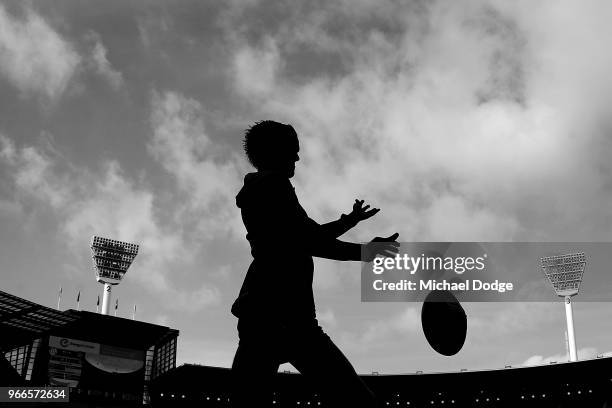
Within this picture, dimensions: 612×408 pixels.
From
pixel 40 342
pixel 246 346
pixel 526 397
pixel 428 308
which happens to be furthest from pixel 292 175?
pixel 40 342

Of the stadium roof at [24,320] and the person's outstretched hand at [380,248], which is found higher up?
the stadium roof at [24,320]

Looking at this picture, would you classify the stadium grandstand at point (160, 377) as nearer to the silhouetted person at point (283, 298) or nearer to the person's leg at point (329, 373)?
the silhouetted person at point (283, 298)

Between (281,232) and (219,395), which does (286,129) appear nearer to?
(281,232)

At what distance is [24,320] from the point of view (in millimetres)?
40812

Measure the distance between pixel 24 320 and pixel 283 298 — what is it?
43.1 meters

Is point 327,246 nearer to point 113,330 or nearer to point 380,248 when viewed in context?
point 380,248

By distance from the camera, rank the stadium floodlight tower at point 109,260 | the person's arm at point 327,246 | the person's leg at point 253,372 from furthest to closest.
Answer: the stadium floodlight tower at point 109,260
the person's arm at point 327,246
the person's leg at point 253,372

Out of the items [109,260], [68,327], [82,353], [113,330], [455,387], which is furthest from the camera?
[109,260]

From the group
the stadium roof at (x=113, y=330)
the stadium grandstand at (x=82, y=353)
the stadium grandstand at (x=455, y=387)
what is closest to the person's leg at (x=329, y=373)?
the stadium grandstand at (x=455, y=387)

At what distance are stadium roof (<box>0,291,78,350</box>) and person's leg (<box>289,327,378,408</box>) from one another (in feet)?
119

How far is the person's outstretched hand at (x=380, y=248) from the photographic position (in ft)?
9.80

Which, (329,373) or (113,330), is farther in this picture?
(113,330)

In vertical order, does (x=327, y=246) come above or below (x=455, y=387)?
below

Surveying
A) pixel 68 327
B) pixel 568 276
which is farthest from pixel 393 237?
pixel 568 276
